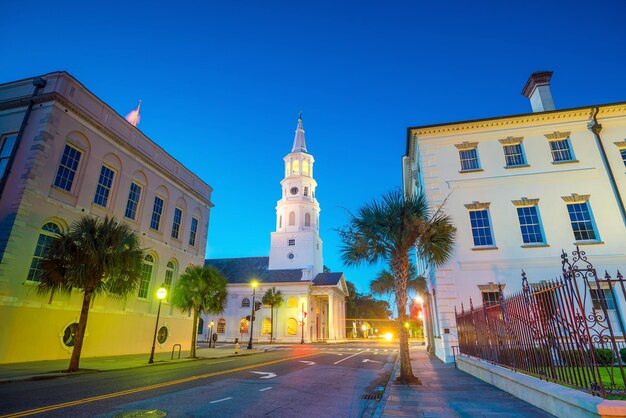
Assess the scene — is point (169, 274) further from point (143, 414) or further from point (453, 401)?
point (453, 401)

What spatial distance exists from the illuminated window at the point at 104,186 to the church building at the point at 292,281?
36.8 m

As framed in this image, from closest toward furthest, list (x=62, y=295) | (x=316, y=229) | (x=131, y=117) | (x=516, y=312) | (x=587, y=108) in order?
(x=516, y=312) < (x=62, y=295) < (x=587, y=108) < (x=131, y=117) < (x=316, y=229)

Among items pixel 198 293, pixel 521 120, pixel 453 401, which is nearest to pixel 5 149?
pixel 198 293

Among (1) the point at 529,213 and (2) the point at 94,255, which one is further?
(1) the point at 529,213

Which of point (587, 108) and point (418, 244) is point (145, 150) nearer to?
point (418, 244)

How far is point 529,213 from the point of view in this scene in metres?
18.6

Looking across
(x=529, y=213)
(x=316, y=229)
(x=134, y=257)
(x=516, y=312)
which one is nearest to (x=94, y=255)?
(x=134, y=257)


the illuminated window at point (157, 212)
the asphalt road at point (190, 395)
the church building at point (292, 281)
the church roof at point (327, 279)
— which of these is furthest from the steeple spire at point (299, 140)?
the asphalt road at point (190, 395)

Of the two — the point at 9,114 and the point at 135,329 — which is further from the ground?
the point at 9,114

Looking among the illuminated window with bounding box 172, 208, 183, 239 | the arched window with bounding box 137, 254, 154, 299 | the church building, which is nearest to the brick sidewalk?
the arched window with bounding box 137, 254, 154, 299

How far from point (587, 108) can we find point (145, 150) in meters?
28.4

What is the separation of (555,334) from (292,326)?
53.1m

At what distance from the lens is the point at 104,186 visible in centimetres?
2048

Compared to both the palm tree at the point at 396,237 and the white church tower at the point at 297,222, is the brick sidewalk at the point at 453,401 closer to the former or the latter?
the palm tree at the point at 396,237
